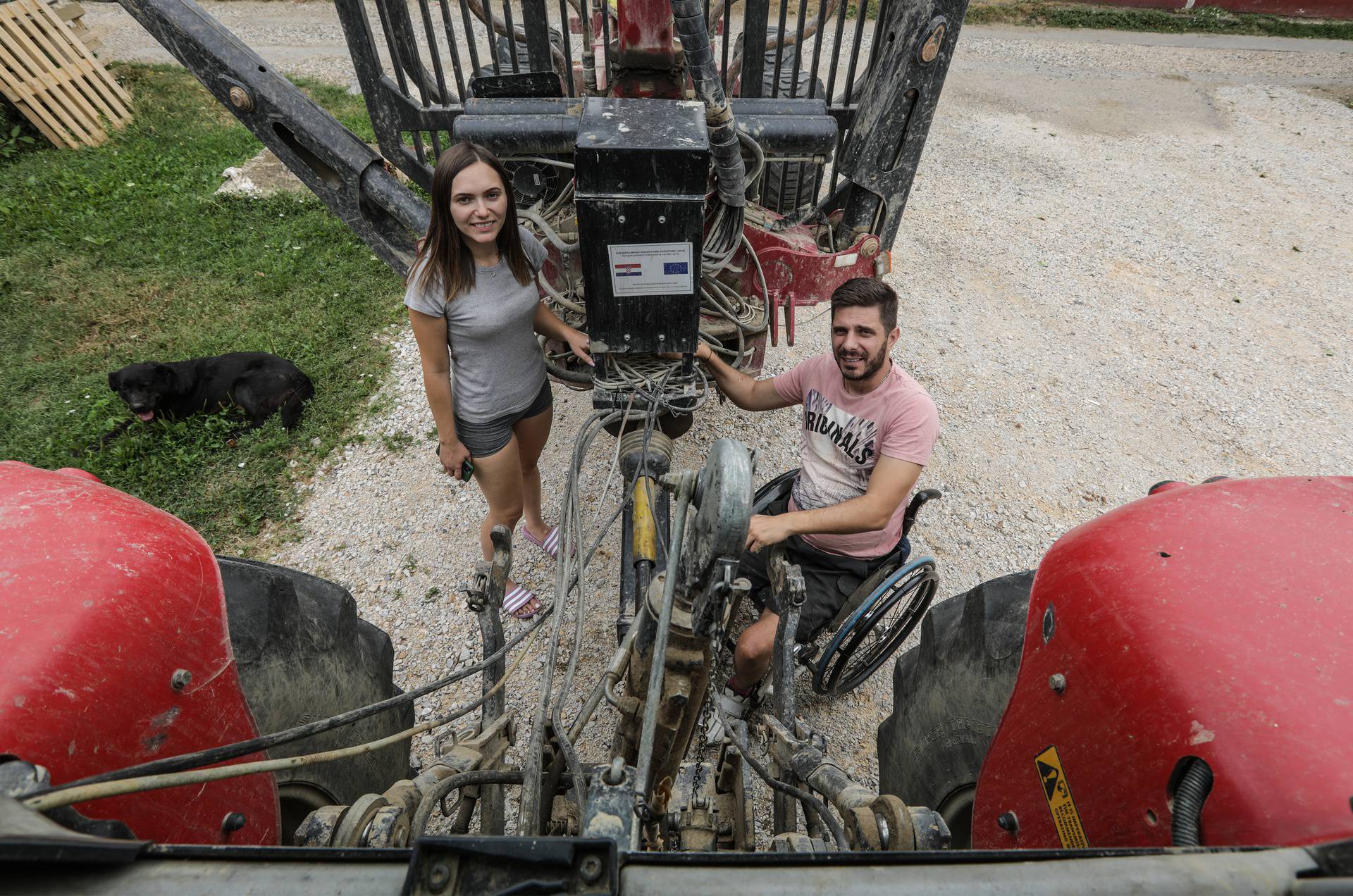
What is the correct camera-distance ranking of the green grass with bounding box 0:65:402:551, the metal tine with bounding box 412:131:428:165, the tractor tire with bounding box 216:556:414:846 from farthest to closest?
the green grass with bounding box 0:65:402:551 → the metal tine with bounding box 412:131:428:165 → the tractor tire with bounding box 216:556:414:846

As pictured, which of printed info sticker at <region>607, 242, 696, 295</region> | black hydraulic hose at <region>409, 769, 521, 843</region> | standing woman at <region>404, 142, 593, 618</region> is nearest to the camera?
black hydraulic hose at <region>409, 769, 521, 843</region>

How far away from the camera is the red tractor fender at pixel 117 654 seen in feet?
3.54

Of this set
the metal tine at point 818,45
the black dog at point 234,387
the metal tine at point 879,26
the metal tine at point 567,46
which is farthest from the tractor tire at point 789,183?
the black dog at point 234,387

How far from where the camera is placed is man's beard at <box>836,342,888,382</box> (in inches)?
83.1

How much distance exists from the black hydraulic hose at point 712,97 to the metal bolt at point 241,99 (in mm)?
1575

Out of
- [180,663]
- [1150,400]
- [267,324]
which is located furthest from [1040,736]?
[267,324]

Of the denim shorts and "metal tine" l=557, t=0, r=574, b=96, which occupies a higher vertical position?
"metal tine" l=557, t=0, r=574, b=96

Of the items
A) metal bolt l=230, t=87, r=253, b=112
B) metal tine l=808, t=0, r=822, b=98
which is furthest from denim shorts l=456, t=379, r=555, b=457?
metal tine l=808, t=0, r=822, b=98

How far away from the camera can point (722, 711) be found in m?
1.77

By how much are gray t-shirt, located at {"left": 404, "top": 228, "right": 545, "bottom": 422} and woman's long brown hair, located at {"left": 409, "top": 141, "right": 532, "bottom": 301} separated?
0.02m

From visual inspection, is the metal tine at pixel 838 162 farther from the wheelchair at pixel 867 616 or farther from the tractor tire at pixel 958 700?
the tractor tire at pixel 958 700

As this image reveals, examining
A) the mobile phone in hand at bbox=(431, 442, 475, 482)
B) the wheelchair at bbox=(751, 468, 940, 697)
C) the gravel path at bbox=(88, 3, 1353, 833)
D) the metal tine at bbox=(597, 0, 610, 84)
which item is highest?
the metal tine at bbox=(597, 0, 610, 84)

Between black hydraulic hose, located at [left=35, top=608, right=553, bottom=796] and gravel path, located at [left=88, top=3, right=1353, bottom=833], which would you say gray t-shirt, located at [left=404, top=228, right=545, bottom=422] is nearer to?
gravel path, located at [left=88, top=3, right=1353, bottom=833]

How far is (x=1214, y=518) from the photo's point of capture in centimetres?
134
